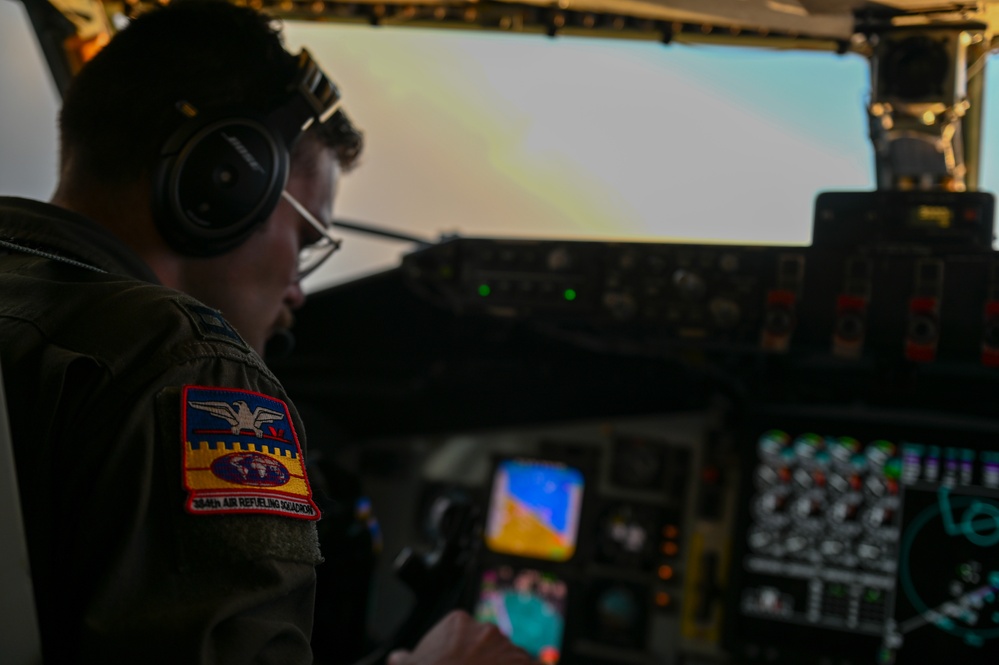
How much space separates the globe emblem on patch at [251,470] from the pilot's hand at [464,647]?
0.35m

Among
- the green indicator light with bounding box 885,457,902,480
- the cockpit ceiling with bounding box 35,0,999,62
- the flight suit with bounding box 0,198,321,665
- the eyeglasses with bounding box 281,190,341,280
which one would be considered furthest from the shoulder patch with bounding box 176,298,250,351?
the green indicator light with bounding box 885,457,902,480

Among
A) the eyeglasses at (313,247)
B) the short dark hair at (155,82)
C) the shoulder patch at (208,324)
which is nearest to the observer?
the shoulder patch at (208,324)

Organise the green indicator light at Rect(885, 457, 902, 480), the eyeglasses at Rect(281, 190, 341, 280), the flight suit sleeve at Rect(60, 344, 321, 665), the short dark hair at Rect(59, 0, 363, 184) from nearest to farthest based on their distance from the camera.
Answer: the flight suit sleeve at Rect(60, 344, 321, 665)
the short dark hair at Rect(59, 0, 363, 184)
the eyeglasses at Rect(281, 190, 341, 280)
the green indicator light at Rect(885, 457, 902, 480)

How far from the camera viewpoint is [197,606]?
Answer: 0.59 metres

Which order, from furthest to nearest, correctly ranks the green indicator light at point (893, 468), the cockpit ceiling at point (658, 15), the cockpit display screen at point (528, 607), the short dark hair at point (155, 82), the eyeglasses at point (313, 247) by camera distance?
the cockpit display screen at point (528, 607), the green indicator light at point (893, 468), the cockpit ceiling at point (658, 15), the eyeglasses at point (313, 247), the short dark hair at point (155, 82)

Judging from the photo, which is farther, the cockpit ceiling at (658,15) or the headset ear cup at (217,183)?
the cockpit ceiling at (658,15)

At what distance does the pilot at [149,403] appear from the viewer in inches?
23.7

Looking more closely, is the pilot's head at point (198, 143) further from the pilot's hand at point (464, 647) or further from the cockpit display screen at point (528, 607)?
the cockpit display screen at point (528, 607)

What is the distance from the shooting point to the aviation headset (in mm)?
926

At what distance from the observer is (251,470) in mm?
651

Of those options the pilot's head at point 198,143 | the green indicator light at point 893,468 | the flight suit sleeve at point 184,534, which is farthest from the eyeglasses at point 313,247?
the green indicator light at point 893,468

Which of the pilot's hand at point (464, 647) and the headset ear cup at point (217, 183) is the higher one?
the headset ear cup at point (217, 183)

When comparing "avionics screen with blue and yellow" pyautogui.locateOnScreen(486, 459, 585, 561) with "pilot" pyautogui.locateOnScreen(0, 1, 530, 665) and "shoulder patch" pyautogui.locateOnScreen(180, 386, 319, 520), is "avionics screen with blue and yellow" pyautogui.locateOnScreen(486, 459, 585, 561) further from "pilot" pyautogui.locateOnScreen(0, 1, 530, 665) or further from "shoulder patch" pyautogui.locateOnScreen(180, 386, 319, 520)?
"shoulder patch" pyautogui.locateOnScreen(180, 386, 319, 520)

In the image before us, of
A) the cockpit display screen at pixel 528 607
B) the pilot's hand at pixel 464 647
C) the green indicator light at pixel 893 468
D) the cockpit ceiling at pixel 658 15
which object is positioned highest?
the cockpit ceiling at pixel 658 15
